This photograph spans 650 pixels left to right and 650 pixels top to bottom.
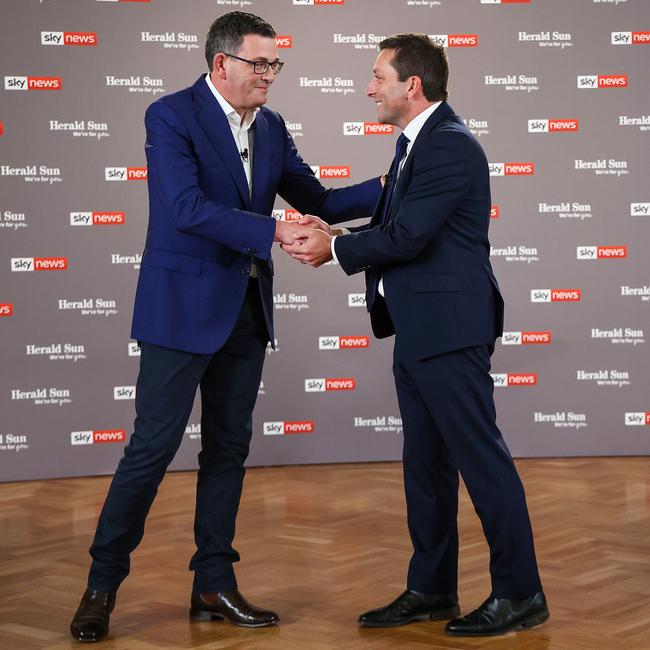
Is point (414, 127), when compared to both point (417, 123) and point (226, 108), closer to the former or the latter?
point (417, 123)

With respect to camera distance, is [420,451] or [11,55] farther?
[11,55]

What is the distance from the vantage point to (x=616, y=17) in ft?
20.6

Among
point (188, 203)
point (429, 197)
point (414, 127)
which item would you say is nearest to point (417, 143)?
point (414, 127)

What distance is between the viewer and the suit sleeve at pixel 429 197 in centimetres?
307

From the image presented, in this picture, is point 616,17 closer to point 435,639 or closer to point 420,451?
point 420,451

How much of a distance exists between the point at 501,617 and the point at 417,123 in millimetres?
1576

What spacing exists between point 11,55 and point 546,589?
4264mm

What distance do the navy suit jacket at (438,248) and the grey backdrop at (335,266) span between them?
3.01 m

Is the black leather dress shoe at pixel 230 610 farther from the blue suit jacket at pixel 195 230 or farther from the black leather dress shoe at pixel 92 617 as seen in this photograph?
the blue suit jacket at pixel 195 230

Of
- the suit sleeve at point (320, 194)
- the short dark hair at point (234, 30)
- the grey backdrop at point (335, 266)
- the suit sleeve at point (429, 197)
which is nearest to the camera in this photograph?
the suit sleeve at point (429, 197)

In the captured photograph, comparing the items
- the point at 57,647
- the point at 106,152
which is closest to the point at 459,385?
the point at 57,647

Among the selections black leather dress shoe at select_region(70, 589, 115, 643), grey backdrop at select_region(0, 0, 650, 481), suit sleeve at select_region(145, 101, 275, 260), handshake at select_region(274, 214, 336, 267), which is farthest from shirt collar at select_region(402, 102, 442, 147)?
grey backdrop at select_region(0, 0, 650, 481)

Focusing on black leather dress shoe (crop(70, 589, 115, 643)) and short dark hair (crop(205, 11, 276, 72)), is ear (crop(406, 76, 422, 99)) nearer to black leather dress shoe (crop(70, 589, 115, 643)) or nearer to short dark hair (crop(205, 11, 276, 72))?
short dark hair (crop(205, 11, 276, 72))

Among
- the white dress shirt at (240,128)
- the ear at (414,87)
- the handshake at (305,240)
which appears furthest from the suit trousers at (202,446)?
the ear at (414,87)
